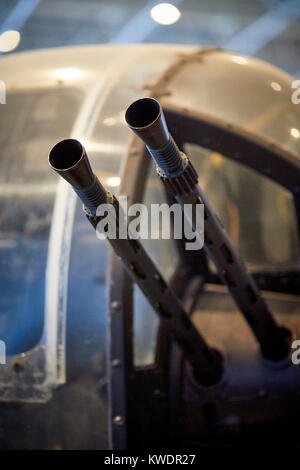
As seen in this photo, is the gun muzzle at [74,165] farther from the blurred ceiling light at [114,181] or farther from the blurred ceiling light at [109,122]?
the blurred ceiling light at [109,122]

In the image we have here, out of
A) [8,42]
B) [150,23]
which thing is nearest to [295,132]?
[8,42]

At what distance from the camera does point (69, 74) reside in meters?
A: 1.51

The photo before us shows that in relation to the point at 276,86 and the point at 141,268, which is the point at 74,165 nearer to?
the point at 141,268

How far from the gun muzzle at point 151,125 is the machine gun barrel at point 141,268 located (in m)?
0.10

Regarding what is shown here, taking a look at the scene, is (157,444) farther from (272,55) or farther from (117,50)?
(272,55)

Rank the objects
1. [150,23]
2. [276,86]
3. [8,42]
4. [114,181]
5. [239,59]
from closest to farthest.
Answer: [114,181]
[276,86]
[239,59]
[8,42]
[150,23]

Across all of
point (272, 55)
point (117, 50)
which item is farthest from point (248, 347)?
point (272, 55)

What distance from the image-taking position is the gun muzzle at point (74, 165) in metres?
0.82

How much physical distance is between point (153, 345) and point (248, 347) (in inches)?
10.0

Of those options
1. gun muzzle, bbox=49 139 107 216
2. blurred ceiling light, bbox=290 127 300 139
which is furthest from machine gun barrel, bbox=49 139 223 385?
blurred ceiling light, bbox=290 127 300 139

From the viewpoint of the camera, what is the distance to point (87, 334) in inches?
46.4

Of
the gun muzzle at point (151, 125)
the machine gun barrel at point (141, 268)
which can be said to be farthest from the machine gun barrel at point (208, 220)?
the machine gun barrel at point (141, 268)

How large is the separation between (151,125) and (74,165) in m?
0.14

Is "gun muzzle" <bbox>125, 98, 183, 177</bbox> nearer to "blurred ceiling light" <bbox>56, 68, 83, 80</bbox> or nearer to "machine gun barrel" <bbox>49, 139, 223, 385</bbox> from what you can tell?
"machine gun barrel" <bbox>49, 139, 223, 385</bbox>
